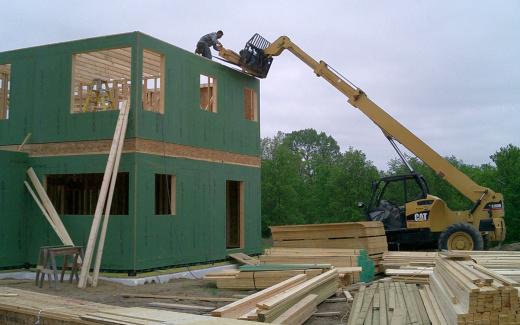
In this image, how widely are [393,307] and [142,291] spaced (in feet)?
18.7

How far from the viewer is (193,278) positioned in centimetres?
1451

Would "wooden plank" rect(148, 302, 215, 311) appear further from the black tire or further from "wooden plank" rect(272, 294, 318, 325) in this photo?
the black tire

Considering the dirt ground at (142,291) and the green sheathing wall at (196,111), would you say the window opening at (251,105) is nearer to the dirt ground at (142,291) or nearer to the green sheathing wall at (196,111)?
the green sheathing wall at (196,111)

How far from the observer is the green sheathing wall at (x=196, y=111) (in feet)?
46.0

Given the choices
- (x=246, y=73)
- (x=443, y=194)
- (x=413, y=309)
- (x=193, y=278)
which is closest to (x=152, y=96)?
(x=246, y=73)

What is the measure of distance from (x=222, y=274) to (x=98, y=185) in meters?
6.21

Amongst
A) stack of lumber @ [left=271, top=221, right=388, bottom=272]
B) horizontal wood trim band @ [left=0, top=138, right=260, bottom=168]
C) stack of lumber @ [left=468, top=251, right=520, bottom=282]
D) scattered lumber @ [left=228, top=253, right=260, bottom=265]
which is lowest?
scattered lumber @ [left=228, top=253, right=260, bottom=265]

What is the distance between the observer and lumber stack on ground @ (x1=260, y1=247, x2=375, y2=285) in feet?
44.0

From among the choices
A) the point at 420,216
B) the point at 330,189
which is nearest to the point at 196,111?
the point at 420,216

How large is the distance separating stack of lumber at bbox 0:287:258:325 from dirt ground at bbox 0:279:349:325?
1589 millimetres

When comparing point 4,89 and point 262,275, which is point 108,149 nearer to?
point 4,89

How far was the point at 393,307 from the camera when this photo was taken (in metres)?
8.82

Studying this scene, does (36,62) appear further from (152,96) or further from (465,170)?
(465,170)

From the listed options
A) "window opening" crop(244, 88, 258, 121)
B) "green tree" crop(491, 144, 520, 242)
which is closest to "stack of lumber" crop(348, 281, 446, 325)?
"window opening" crop(244, 88, 258, 121)
